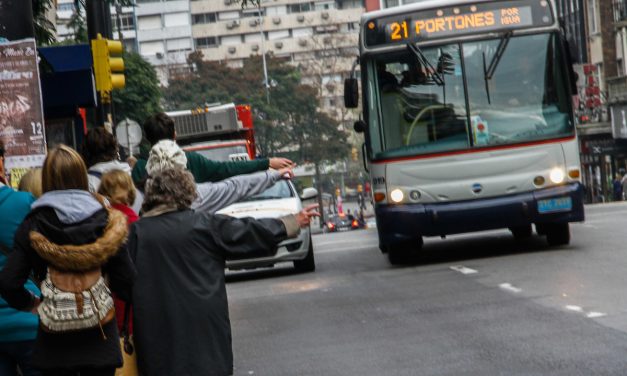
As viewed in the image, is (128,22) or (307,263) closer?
(307,263)

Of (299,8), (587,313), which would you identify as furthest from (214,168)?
(299,8)

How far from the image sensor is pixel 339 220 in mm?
86500

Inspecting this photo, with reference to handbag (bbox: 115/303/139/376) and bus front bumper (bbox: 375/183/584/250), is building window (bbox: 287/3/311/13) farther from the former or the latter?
handbag (bbox: 115/303/139/376)

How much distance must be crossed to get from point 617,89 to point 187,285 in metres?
63.0

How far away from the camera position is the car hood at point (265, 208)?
2030 centimetres

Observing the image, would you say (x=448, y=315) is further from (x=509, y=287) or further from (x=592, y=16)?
(x=592, y=16)

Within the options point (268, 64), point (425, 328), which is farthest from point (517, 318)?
point (268, 64)

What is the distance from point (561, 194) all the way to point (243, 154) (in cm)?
1310

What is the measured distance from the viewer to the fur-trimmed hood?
20.4ft

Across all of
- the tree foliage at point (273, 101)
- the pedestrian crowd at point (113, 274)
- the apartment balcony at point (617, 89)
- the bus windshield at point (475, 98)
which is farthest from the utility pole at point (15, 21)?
the tree foliage at point (273, 101)

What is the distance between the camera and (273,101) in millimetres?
91500

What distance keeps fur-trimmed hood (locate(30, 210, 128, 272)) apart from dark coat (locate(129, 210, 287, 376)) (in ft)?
1.28

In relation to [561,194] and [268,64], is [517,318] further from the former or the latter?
[268,64]

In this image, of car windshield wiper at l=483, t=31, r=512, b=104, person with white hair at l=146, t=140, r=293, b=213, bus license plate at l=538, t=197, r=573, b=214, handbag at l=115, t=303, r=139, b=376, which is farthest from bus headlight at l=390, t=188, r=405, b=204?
handbag at l=115, t=303, r=139, b=376
